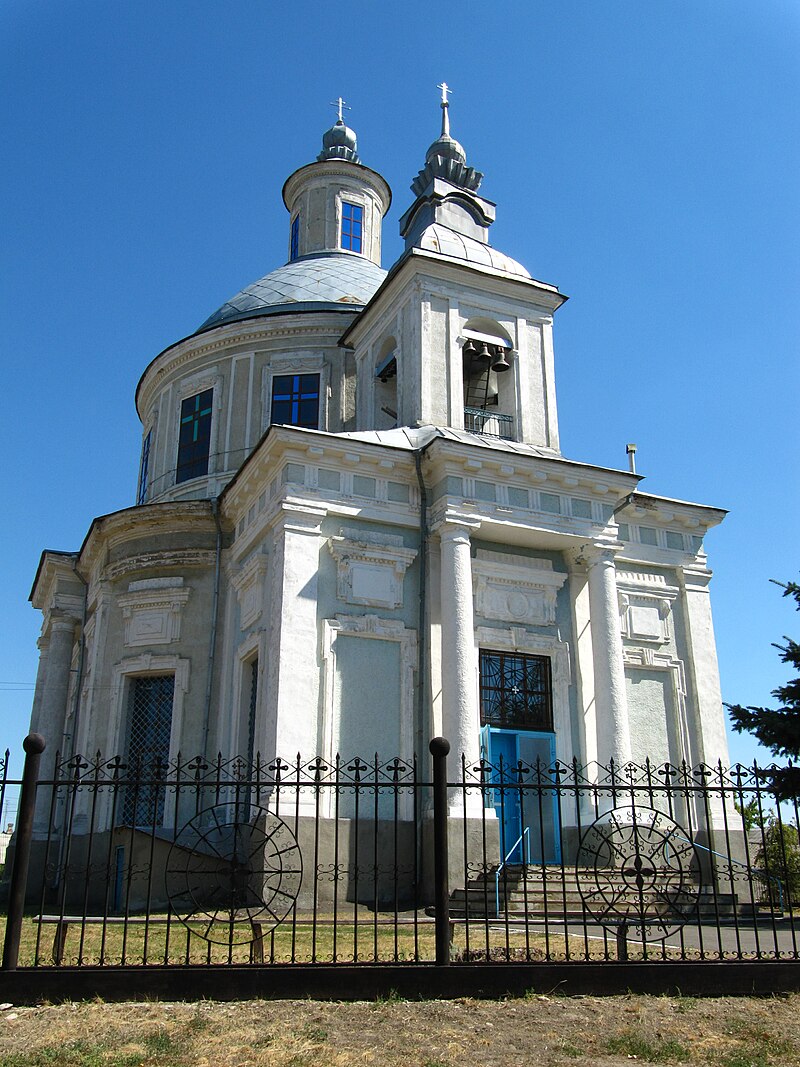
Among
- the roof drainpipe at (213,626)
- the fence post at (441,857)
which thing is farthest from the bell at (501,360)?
the fence post at (441,857)

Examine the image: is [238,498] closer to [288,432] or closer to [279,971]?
[288,432]

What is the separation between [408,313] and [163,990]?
13703 millimetres

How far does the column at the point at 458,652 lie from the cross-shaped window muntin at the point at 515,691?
977 mm

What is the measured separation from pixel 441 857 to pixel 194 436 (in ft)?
53.4

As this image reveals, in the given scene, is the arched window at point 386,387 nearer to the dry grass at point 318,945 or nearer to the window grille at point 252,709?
the window grille at point 252,709

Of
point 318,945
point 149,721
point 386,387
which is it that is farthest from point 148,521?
point 318,945

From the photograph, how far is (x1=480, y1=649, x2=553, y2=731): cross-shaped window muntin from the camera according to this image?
1579cm

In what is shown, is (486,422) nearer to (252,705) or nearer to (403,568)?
(403,568)

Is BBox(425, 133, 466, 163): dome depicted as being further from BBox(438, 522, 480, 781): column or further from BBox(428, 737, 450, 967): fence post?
BBox(428, 737, 450, 967): fence post

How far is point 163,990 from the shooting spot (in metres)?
6.51

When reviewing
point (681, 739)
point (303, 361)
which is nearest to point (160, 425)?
point (303, 361)

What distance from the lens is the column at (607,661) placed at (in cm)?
1538

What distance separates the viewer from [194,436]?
22.1 metres

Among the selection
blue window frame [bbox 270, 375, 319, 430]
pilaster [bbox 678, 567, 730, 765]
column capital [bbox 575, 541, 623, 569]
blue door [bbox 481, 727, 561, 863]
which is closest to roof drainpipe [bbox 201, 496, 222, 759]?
blue window frame [bbox 270, 375, 319, 430]
